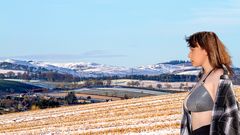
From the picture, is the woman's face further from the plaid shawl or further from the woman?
the plaid shawl

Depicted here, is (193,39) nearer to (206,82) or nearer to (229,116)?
(206,82)

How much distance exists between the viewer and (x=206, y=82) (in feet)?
23.7

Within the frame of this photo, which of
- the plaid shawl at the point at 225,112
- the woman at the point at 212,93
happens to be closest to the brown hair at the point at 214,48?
the woman at the point at 212,93

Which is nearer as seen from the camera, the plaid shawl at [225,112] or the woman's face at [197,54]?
the plaid shawl at [225,112]

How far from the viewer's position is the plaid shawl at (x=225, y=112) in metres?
6.96

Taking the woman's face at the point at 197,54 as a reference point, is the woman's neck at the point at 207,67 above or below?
below

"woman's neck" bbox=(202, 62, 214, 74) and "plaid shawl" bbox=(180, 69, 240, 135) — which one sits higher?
"woman's neck" bbox=(202, 62, 214, 74)

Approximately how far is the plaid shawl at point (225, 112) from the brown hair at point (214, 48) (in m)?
0.17

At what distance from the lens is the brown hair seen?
23.4 ft

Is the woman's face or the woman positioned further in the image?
the woman's face

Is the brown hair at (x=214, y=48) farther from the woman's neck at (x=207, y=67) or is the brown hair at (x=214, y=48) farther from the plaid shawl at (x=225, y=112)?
the plaid shawl at (x=225, y=112)

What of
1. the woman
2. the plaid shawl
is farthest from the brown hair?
the plaid shawl

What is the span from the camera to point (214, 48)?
7141 millimetres

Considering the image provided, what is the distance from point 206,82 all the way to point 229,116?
0.54 metres
